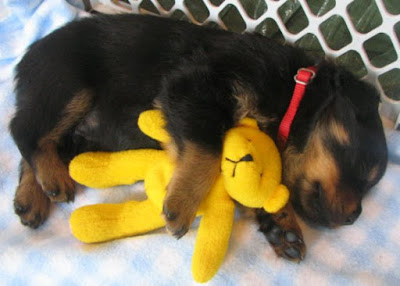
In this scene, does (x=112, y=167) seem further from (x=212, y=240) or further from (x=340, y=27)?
(x=340, y=27)

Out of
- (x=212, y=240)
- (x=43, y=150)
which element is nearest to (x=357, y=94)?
(x=212, y=240)

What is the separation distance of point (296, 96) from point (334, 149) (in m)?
0.28

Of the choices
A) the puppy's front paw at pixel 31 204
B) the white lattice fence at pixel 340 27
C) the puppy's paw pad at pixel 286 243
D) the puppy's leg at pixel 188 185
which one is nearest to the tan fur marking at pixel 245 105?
the puppy's leg at pixel 188 185

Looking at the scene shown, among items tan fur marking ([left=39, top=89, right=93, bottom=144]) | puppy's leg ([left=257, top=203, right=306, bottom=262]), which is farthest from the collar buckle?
tan fur marking ([left=39, top=89, right=93, bottom=144])

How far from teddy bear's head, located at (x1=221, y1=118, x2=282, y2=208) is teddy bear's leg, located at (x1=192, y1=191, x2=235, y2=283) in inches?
3.6

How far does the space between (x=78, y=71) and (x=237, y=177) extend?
1020mm

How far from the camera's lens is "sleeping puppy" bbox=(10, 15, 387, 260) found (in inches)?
63.9

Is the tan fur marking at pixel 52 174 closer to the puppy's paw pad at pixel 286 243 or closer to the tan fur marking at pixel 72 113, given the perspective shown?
the tan fur marking at pixel 72 113

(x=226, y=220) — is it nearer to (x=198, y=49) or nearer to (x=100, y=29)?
(x=198, y=49)

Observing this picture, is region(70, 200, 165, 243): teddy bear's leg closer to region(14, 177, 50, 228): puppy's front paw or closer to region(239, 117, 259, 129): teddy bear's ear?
region(14, 177, 50, 228): puppy's front paw

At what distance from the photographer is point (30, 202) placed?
1.85 meters

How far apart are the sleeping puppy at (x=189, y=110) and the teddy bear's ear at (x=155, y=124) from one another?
0.12ft

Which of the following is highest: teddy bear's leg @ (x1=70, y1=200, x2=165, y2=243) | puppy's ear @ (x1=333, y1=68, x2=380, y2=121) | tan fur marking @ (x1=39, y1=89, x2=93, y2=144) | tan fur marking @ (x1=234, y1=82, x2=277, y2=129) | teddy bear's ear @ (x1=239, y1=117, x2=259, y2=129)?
puppy's ear @ (x1=333, y1=68, x2=380, y2=121)

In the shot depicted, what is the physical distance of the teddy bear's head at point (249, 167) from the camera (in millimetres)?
1438
